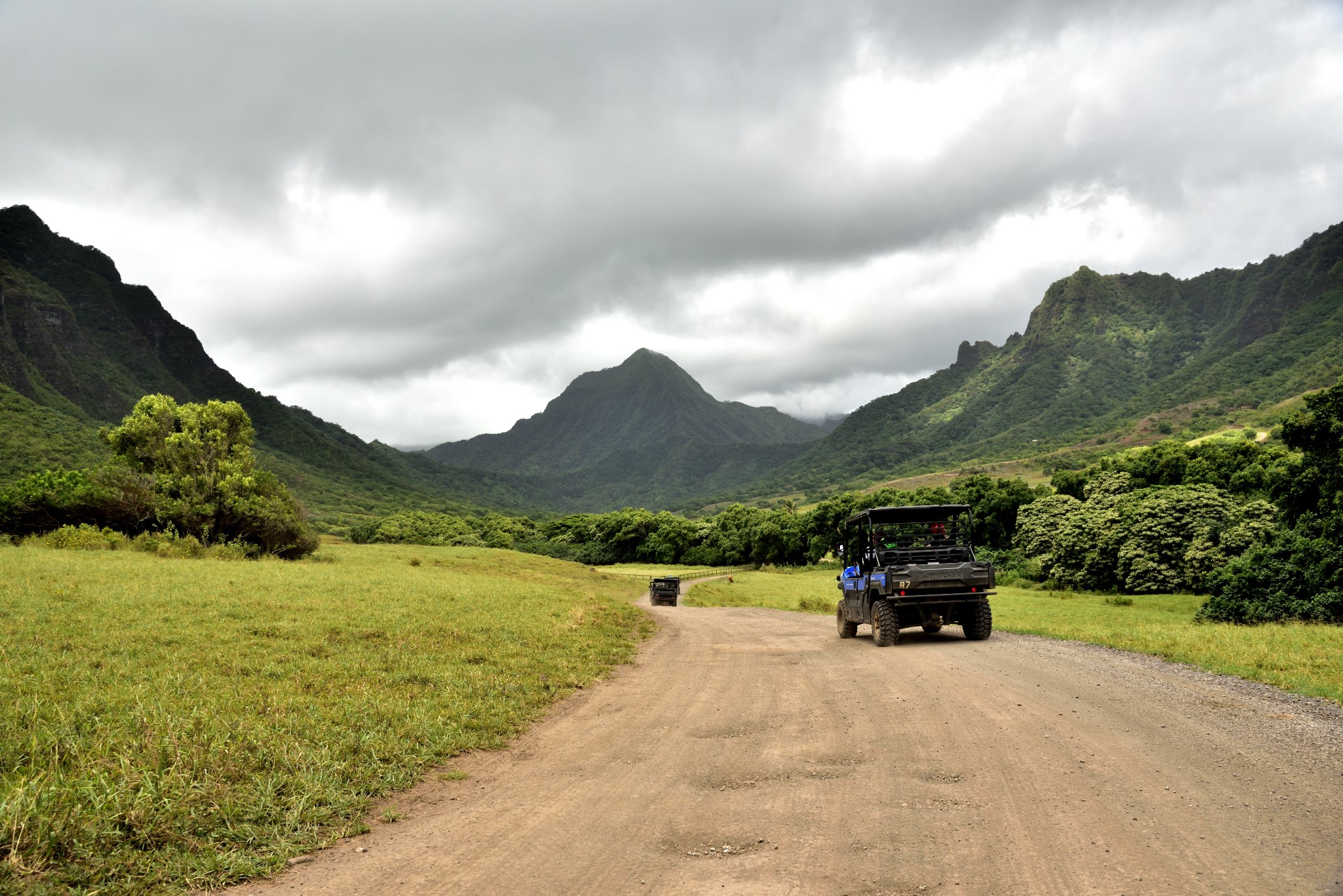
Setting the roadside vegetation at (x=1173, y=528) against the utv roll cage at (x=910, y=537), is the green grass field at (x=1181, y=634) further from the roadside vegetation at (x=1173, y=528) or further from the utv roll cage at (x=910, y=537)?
the utv roll cage at (x=910, y=537)

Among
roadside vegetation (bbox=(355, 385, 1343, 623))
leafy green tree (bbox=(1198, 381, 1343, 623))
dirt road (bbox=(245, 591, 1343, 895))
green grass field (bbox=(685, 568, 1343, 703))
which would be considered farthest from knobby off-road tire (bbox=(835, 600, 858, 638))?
roadside vegetation (bbox=(355, 385, 1343, 623))

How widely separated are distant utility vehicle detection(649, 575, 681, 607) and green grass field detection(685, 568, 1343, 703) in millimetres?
4265

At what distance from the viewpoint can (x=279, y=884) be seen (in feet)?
17.6

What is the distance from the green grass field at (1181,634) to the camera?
12.6 m

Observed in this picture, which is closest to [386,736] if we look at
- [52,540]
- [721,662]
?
[721,662]

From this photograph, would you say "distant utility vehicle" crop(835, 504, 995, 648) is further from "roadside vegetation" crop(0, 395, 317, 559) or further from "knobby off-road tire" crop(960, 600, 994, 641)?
"roadside vegetation" crop(0, 395, 317, 559)

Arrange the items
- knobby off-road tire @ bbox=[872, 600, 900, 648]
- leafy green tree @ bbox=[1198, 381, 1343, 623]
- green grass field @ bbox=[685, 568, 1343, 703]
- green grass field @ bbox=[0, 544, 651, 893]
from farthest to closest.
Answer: leafy green tree @ bbox=[1198, 381, 1343, 623] < knobby off-road tire @ bbox=[872, 600, 900, 648] < green grass field @ bbox=[685, 568, 1343, 703] < green grass field @ bbox=[0, 544, 651, 893]

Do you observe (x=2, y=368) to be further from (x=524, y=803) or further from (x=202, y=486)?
(x=524, y=803)

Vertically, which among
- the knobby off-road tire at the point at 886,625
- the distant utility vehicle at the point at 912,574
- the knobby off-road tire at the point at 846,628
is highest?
the distant utility vehicle at the point at 912,574

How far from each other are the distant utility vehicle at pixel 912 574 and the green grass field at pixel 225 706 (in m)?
6.51

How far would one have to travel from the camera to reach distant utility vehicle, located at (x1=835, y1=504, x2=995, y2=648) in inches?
690

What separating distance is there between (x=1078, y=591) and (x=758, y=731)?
1866 inches

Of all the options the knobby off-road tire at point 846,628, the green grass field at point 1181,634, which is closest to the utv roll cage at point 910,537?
the knobby off-road tire at point 846,628

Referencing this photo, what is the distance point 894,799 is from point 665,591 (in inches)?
1731
